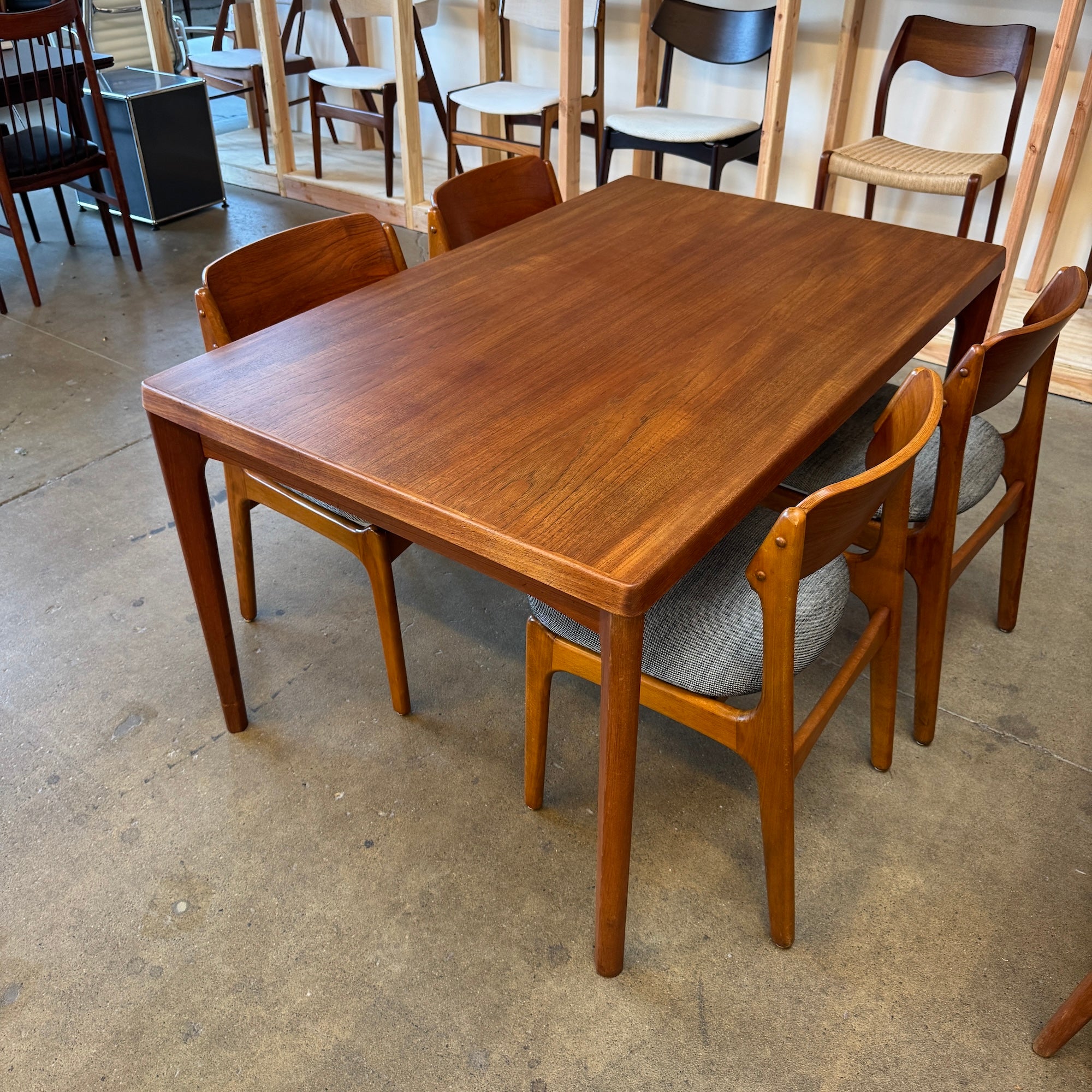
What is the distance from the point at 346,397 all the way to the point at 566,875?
82cm

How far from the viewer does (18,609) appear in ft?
6.84

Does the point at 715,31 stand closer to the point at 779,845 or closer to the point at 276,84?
the point at 276,84

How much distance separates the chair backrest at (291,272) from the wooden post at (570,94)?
1775mm

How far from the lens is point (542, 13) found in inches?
147

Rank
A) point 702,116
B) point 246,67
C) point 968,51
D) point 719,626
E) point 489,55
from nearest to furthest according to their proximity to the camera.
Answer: point 719,626
point 968,51
point 702,116
point 489,55
point 246,67

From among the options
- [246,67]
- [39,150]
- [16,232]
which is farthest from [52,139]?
[246,67]

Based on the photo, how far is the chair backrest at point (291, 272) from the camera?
161 cm

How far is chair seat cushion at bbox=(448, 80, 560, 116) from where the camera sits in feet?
11.6

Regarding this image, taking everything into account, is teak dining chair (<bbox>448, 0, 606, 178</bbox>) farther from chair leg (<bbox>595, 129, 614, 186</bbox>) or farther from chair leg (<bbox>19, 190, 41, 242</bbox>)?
chair leg (<bbox>19, 190, 41, 242</bbox>)

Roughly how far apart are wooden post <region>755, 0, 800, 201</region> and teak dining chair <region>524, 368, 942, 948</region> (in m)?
1.95

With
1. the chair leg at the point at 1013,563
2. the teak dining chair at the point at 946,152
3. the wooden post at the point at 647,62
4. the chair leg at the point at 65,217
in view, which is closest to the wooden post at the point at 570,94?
the wooden post at the point at 647,62

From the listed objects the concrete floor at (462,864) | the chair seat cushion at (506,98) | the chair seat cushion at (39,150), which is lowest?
the concrete floor at (462,864)

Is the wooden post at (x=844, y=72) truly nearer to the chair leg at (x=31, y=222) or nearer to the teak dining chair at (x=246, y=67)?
the teak dining chair at (x=246, y=67)

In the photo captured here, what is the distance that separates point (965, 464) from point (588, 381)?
0.75 m
